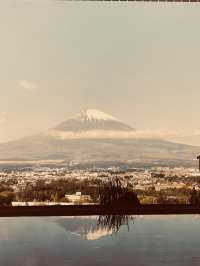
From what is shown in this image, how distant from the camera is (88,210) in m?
7.59

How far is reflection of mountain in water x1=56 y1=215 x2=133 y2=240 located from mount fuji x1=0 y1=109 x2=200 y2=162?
2.44 m

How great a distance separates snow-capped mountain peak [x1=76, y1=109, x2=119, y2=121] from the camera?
9711mm

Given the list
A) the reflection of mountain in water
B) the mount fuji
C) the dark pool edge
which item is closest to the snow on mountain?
the mount fuji

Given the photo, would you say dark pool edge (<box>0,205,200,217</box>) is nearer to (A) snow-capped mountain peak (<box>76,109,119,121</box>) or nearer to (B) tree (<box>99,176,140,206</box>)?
(B) tree (<box>99,176,140,206</box>)

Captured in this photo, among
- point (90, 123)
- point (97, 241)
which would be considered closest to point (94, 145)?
point (90, 123)

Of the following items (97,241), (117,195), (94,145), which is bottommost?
(97,241)

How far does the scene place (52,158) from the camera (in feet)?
31.2

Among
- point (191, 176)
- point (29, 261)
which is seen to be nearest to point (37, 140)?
point (191, 176)

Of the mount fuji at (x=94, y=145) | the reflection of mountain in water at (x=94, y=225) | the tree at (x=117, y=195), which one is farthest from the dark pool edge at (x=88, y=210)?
the mount fuji at (x=94, y=145)

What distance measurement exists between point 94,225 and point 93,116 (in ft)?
12.2

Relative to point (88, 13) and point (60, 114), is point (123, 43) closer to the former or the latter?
point (88, 13)

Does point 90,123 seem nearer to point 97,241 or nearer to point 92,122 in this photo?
point 92,122

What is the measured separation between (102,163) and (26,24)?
269 centimetres

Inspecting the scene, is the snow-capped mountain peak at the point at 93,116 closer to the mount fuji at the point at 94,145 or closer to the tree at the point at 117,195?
the mount fuji at the point at 94,145
